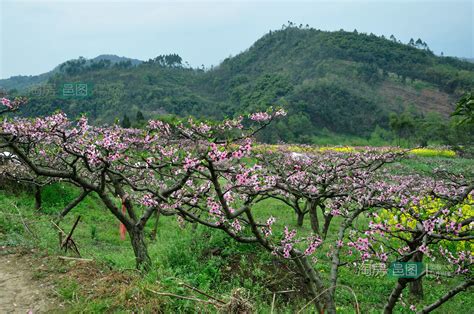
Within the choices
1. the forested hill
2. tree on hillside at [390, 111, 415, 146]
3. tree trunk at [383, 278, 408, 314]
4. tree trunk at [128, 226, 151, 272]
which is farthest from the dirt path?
tree on hillside at [390, 111, 415, 146]

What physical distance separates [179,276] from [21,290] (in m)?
2.39

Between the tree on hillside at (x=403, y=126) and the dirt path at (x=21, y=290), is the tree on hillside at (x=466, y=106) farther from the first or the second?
the tree on hillside at (x=403, y=126)

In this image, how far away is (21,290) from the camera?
5.26 m

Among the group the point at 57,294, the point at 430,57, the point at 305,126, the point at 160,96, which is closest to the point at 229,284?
the point at 57,294

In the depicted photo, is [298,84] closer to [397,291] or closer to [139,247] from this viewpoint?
[139,247]

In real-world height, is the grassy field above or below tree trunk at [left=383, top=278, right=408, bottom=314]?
below

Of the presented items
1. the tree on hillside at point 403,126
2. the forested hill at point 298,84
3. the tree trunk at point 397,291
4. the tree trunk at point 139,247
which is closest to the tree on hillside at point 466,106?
the tree trunk at point 397,291

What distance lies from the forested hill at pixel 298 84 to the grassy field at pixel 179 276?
49.6 metres

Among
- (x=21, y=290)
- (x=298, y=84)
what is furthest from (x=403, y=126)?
(x=21, y=290)

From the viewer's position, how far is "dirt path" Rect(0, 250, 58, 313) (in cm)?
482

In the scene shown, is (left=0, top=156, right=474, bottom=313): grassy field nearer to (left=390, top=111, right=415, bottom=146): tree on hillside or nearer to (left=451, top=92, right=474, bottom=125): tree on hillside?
(left=451, top=92, right=474, bottom=125): tree on hillside

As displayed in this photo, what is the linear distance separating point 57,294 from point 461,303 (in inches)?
350

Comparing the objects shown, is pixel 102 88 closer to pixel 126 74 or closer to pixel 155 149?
pixel 126 74

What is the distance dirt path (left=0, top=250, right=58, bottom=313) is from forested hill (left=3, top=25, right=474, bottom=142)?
5164 centimetres
